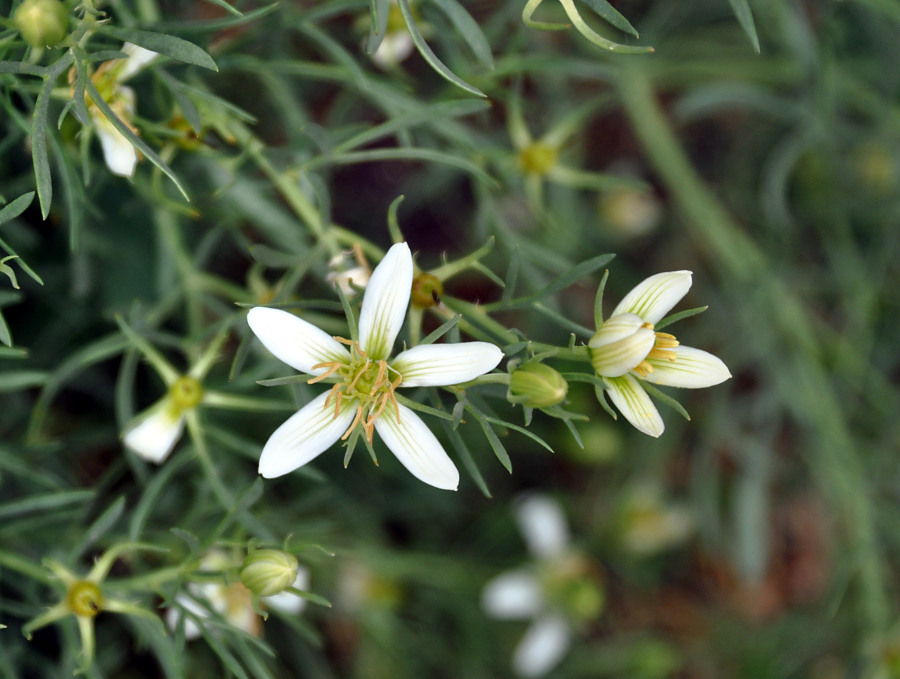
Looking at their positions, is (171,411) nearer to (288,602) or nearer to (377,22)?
(288,602)

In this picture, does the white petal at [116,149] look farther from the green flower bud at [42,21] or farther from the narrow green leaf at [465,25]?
the narrow green leaf at [465,25]

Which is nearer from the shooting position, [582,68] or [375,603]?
[582,68]

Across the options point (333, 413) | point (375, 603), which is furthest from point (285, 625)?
point (333, 413)

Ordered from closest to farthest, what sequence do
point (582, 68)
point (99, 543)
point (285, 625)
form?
point (99, 543) → point (582, 68) → point (285, 625)

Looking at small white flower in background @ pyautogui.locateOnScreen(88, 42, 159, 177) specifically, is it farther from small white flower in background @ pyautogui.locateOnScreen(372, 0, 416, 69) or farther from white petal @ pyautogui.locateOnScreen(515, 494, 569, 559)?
white petal @ pyautogui.locateOnScreen(515, 494, 569, 559)

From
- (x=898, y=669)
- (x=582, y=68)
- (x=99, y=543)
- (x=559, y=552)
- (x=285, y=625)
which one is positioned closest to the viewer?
(x=99, y=543)

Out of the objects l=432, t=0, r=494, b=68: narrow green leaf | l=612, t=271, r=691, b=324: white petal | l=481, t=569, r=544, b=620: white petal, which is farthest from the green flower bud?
l=481, t=569, r=544, b=620: white petal

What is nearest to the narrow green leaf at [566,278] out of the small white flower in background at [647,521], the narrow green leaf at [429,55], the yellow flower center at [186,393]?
the narrow green leaf at [429,55]

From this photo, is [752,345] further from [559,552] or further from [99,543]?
[99,543]
